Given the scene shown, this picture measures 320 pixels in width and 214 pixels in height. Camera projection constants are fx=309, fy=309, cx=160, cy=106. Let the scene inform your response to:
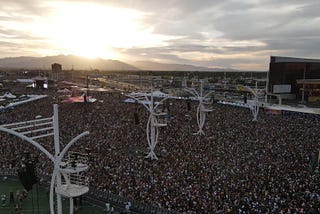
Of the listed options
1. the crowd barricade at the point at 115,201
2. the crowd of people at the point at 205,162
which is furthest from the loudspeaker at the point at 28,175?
the crowd of people at the point at 205,162

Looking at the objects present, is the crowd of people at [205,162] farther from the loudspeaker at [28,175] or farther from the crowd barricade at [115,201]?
the loudspeaker at [28,175]

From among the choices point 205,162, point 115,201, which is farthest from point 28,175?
point 205,162

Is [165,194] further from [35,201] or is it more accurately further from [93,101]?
[93,101]

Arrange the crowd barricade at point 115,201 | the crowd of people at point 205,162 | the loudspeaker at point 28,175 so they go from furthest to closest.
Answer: the crowd of people at point 205,162, the crowd barricade at point 115,201, the loudspeaker at point 28,175

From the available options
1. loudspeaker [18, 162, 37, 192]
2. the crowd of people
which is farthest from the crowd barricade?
loudspeaker [18, 162, 37, 192]

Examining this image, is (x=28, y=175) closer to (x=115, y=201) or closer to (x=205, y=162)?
(x=115, y=201)

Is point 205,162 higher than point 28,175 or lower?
lower

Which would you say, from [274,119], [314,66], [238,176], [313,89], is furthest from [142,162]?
[314,66]

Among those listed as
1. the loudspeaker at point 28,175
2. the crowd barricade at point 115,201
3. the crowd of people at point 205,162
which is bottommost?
the crowd barricade at point 115,201
